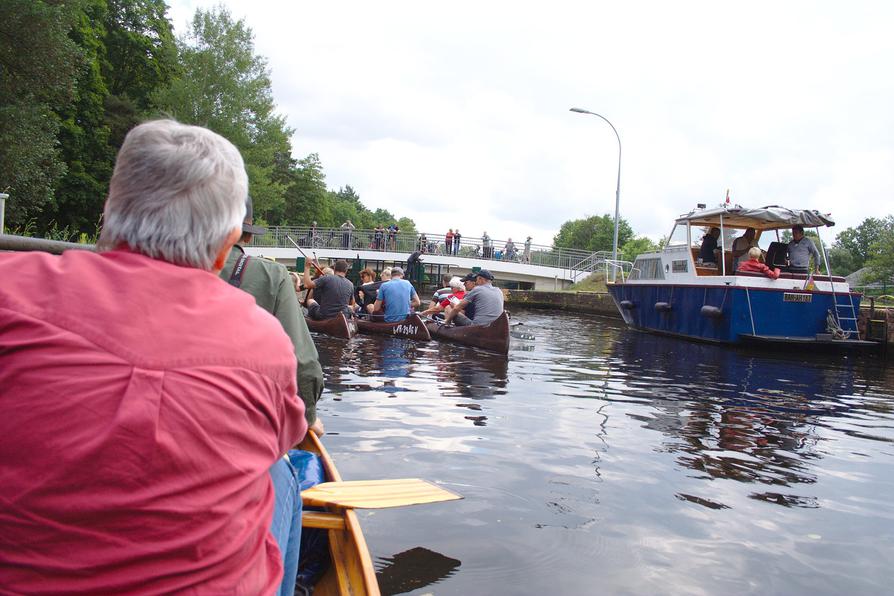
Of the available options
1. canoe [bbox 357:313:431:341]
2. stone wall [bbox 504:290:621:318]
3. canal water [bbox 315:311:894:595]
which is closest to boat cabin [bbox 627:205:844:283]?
canal water [bbox 315:311:894:595]

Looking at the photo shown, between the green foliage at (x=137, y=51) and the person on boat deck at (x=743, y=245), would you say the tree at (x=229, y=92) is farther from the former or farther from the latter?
the person on boat deck at (x=743, y=245)

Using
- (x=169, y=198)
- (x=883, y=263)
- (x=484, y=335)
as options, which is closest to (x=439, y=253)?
(x=883, y=263)

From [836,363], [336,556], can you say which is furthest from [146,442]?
[836,363]

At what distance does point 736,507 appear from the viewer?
4.50 m

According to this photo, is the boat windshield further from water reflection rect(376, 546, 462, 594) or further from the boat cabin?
water reflection rect(376, 546, 462, 594)

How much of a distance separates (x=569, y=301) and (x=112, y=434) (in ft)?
98.9

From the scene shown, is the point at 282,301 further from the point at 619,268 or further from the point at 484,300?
the point at 619,268

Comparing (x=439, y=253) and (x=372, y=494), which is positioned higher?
(x=439, y=253)

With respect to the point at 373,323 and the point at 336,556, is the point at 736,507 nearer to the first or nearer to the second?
the point at 336,556

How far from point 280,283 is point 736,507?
128 inches

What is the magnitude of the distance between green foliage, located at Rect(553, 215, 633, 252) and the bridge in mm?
35734

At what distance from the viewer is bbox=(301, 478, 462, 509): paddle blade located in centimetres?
289

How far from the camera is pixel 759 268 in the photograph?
1511cm

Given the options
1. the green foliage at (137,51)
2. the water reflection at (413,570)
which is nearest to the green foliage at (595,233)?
the green foliage at (137,51)
